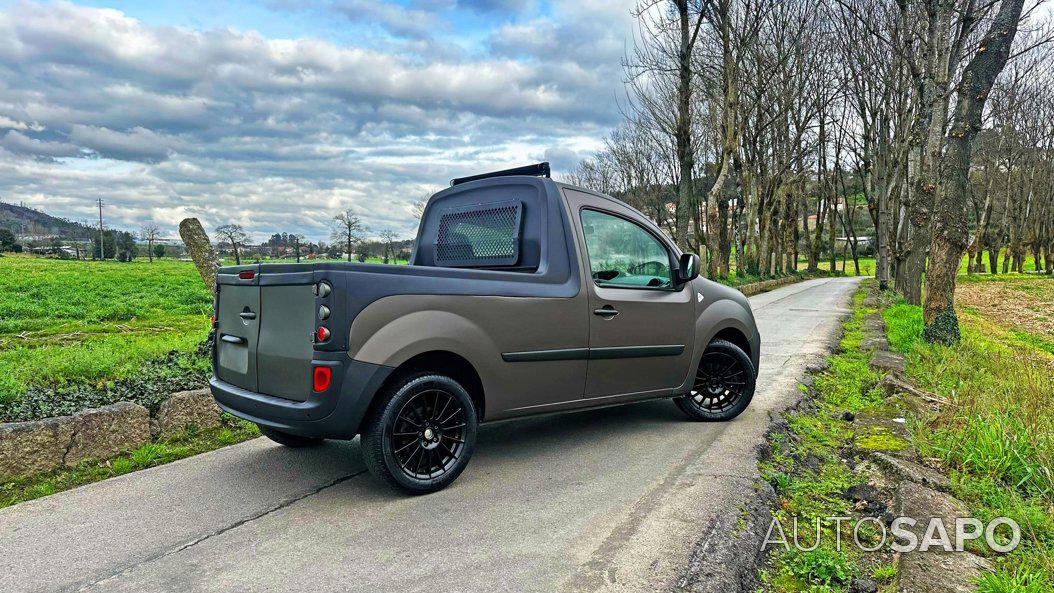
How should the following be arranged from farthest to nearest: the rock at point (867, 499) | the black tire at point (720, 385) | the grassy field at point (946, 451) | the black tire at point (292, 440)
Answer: the black tire at point (720, 385) < the black tire at point (292, 440) < the rock at point (867, 499) < the grassy field at point (946, 451)

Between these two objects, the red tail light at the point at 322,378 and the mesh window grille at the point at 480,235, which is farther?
the mesh window grille at the point at 480,235

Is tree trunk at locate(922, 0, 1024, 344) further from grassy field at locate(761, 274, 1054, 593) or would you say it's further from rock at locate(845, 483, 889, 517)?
rock at locate(845, 483, 889, 517)

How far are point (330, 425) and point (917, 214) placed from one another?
37.3 ft

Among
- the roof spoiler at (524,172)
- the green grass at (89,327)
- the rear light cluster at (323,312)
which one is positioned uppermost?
the roof spoiler at (524,172)

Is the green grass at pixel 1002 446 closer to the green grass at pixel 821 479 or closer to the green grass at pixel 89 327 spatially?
the green grass at pixel 821 479

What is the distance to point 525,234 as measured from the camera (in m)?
4.61

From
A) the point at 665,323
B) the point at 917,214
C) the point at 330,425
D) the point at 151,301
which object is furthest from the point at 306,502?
the point at 151,301

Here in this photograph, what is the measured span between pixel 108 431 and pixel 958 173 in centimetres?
1018

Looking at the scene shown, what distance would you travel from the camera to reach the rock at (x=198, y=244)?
7.00 m

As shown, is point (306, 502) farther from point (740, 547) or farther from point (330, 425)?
point (740, 547)

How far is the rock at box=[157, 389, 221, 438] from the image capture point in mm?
4781

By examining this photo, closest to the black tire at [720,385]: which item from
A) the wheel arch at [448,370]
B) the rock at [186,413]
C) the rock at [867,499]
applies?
the rock at [867,499]

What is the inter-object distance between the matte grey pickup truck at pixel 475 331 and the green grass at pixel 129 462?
0.61 metres

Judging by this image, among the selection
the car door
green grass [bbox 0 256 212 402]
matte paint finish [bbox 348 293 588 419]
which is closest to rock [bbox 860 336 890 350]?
the car door
